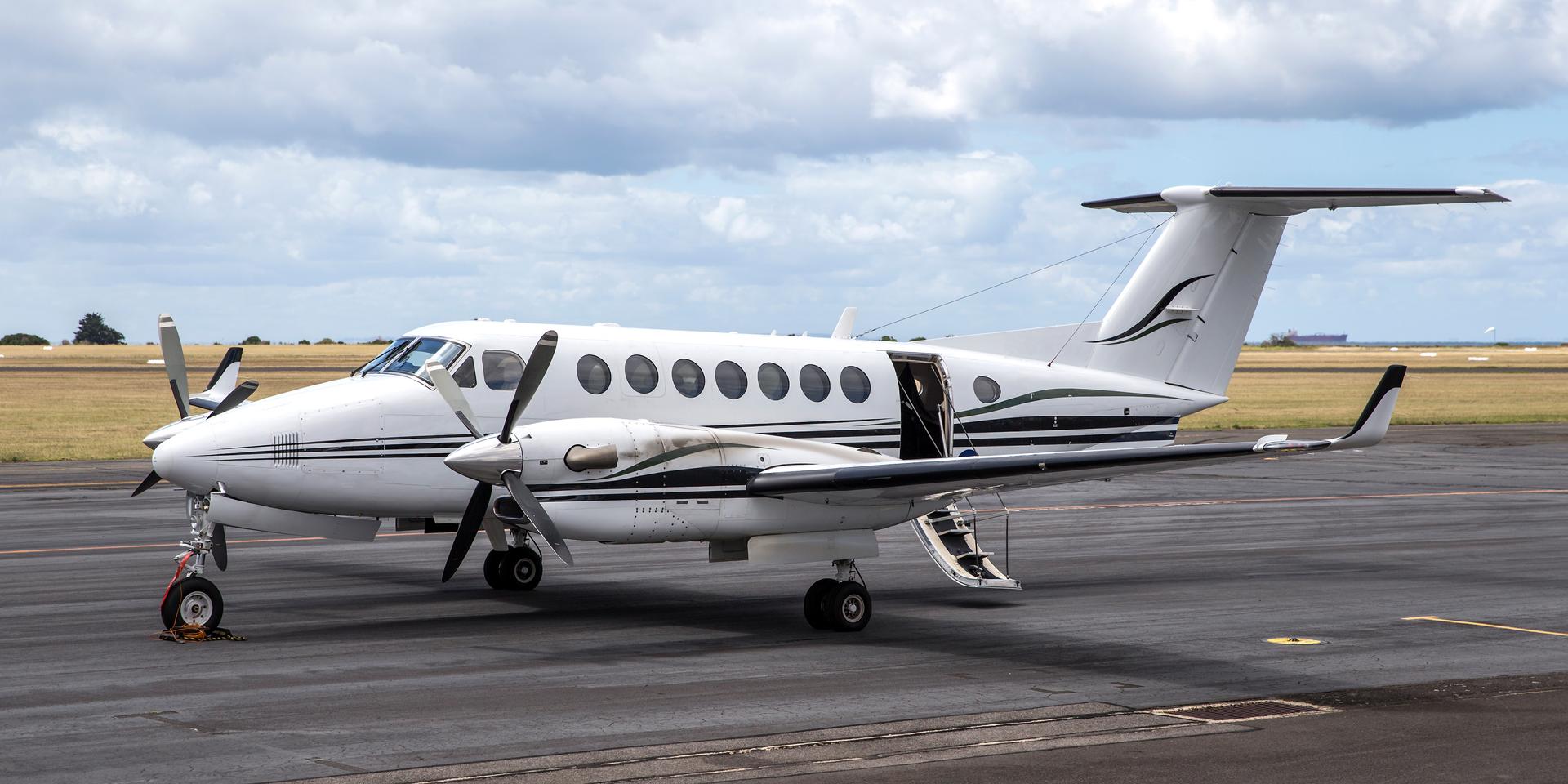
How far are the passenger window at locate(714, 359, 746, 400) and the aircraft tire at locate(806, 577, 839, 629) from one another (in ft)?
7.74

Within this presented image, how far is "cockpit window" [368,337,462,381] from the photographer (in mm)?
14438

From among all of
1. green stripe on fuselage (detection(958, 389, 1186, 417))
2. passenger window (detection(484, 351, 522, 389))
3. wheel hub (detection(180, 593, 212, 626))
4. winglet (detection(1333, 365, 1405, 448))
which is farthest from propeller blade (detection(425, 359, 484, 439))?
winglet (detection(1333, 365, 1405, 448))

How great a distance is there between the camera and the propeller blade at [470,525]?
1340 centimetres

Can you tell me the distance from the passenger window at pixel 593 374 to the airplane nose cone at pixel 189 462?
3571mm

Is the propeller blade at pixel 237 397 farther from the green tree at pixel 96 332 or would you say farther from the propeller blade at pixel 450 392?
the green tree at pixel 96 332

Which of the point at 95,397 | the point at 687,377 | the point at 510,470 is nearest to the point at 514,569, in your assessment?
the point at 687,377

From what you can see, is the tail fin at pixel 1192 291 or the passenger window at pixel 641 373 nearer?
the passenger window at pixel 641 373

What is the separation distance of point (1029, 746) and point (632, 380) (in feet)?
22.3

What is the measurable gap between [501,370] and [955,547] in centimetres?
543

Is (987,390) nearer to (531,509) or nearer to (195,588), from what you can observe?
(531,509)

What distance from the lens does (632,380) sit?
48.7ft

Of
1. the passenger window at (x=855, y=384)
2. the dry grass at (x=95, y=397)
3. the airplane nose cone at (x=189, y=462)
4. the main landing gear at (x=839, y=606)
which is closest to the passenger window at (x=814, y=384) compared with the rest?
the passenger window at (x=855, y=384)

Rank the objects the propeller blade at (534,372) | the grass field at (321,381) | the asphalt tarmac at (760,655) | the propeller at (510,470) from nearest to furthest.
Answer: the asphalt tarmac at (760,655)
the propeller at (510,470)
the propeller blade at (534,372)
the grass field at (321,381)

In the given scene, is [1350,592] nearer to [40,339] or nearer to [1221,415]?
[1221,415]
